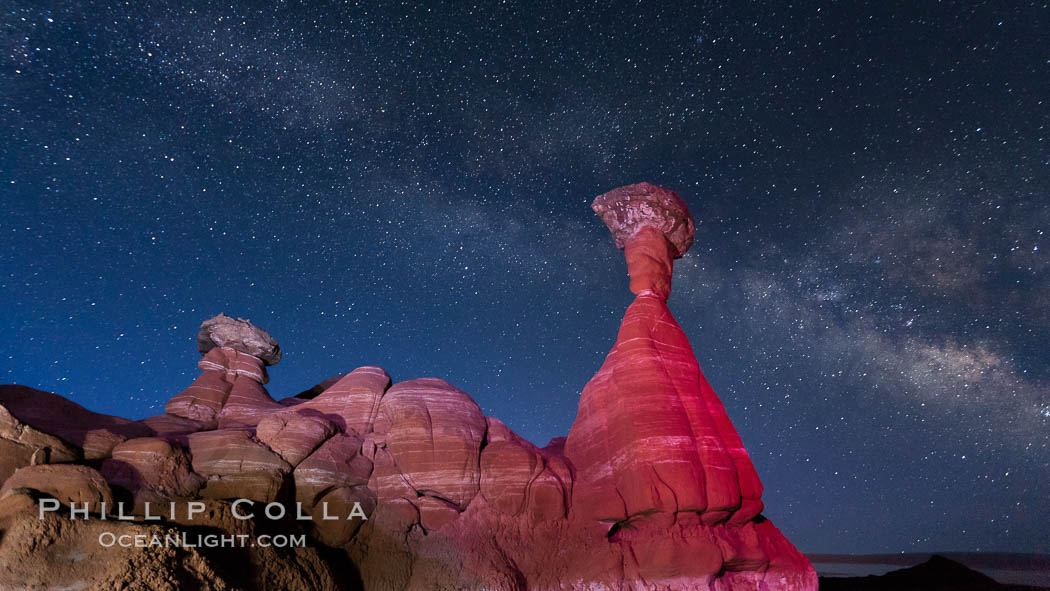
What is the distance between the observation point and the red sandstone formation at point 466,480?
39.8 ft

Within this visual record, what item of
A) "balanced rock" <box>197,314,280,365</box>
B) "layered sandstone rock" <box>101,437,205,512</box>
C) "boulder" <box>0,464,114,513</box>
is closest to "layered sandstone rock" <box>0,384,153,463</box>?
"layered sandstone rock" <box>101,437,205,512</box>

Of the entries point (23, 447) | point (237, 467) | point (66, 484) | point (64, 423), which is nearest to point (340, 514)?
point (237, 467)

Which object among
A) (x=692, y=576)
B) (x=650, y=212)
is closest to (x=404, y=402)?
(x=692, y=576)

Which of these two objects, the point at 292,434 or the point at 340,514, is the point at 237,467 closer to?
the point at 292,434

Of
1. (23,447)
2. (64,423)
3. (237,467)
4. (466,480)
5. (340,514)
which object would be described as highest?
(64,423)

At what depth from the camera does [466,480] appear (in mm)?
14469

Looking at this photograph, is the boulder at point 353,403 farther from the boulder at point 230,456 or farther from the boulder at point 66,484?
the boulder at point 66,484

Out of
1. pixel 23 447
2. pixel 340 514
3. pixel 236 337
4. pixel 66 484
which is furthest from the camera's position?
pixel 236 337

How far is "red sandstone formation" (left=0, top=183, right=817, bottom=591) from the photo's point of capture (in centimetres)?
1213

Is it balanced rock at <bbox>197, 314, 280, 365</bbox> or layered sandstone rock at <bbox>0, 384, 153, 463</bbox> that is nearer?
layered sandstone rock at <bbox>0, 384, 153, 463</bbox>

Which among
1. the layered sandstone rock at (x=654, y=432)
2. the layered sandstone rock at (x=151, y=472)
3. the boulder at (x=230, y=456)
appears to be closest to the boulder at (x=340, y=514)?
the boulder at (x=230, y=456)

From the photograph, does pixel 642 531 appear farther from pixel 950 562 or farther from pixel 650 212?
pixel 950 562

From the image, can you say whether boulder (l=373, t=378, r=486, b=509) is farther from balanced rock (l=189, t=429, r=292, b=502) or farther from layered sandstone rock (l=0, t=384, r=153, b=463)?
layered sandstone rock (l=0, t=384, r=153, b=463)

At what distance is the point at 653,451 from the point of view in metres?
13.7
